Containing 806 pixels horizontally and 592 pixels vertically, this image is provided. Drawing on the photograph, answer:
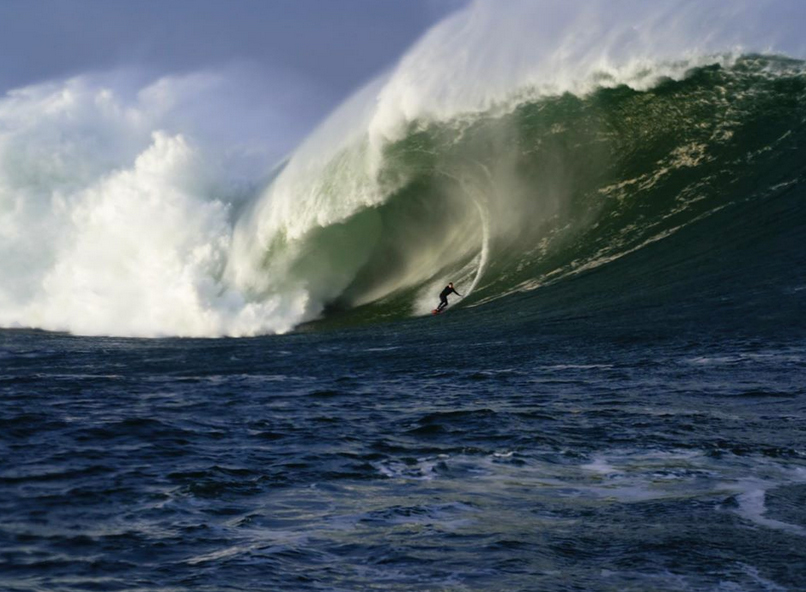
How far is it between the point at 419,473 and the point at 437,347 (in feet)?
25.1

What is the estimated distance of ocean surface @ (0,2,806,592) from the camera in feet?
Answer: 20.3

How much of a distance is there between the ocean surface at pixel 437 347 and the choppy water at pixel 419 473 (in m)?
0.04

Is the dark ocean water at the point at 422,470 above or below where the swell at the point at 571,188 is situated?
below

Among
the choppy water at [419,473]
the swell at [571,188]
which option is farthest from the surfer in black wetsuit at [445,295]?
the choppy water at [419,473]

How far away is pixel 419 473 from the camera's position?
802 cm

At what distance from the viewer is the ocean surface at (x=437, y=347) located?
243 inches

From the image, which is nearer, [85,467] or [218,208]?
[85,467]

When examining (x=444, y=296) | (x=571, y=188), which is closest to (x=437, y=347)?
(x=444, y=296)

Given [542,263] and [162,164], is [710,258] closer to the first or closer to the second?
[542,263]

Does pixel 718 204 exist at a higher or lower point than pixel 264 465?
higher

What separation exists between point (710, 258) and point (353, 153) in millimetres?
9196

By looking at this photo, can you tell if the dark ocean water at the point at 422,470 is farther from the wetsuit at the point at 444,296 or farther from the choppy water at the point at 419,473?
the wetsuit at the point at 444,296

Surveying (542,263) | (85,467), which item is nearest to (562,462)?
(85,467)

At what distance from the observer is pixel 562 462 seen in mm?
8305
